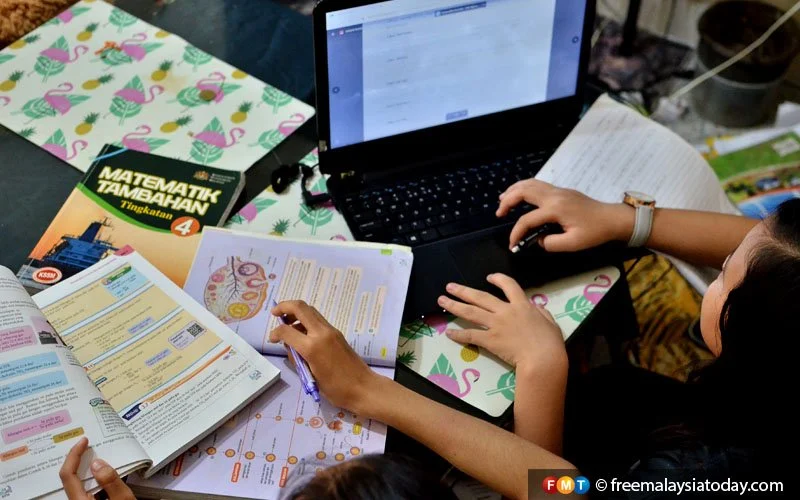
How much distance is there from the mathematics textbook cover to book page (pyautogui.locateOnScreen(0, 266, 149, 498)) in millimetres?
134

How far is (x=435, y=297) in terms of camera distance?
88 cm

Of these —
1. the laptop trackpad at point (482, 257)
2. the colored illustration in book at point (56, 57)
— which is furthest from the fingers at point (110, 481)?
the colored illustration in book at point (56, 57)

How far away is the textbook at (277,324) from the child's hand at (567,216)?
168mm

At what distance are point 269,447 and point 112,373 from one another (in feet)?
0.63

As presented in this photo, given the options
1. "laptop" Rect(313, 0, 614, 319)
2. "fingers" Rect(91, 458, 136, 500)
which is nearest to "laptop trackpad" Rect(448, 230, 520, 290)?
"laptop" Rect(313, 0, 614, 319)

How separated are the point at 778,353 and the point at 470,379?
0.32m

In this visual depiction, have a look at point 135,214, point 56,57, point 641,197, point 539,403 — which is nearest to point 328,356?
point 539,403

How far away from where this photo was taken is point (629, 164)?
106cm

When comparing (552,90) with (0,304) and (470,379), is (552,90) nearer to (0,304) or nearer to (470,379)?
(470,379)

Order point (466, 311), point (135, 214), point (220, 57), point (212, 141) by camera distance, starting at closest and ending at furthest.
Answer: point (466, 311), point (135, 214), point (212, 141), point (220, 57)

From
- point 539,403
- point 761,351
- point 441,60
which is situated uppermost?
point 441,60

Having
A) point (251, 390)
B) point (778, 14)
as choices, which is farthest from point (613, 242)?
Answer: point (778, 14)

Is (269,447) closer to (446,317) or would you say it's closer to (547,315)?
(446,317)

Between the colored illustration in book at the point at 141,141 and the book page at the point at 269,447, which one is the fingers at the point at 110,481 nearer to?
the book page at the point at 269,447
